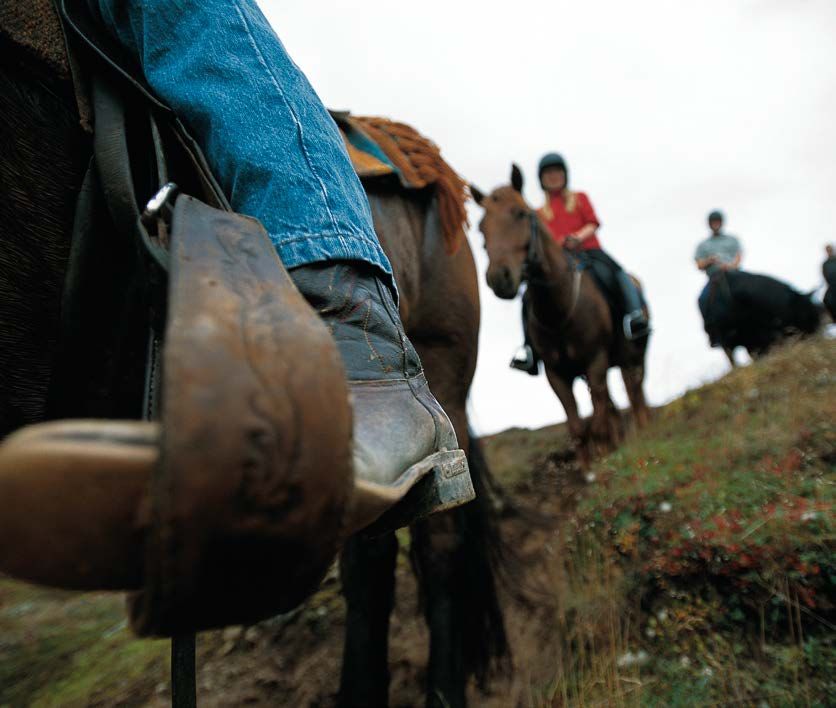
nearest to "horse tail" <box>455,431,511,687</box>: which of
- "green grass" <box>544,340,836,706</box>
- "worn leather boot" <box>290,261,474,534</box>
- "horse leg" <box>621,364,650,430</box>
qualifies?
"green grass" <box>544,340,836,706</box>

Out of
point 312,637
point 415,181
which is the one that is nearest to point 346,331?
point 415,181

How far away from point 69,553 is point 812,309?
11.0m

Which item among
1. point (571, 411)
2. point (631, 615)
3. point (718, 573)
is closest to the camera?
point (718, 573)

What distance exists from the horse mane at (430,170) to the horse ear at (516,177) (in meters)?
3.67

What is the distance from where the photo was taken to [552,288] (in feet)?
20.8

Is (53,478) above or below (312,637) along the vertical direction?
above

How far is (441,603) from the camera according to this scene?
9.11ft

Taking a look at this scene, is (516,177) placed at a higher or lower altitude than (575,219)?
lower

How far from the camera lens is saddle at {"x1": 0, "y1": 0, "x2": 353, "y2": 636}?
46cm

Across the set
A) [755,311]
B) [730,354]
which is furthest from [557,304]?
[730,354]

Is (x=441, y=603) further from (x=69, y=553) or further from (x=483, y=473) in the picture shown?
(x=69, y=553)

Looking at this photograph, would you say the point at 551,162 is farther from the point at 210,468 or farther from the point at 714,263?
the point at 210,468

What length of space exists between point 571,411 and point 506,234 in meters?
1.91

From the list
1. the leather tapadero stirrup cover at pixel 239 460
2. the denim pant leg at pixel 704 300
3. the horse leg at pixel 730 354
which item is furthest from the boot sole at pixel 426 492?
the horse leg at pixel 730 354
